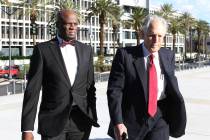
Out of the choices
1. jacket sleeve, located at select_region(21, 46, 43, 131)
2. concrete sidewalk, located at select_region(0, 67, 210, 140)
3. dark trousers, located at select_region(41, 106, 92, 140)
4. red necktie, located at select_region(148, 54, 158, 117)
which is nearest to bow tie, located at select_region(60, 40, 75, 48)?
jacket sleeve, located at select_region(21, 46, 43, 131)

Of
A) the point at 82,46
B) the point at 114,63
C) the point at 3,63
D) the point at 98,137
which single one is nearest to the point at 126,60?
the point at 114,63

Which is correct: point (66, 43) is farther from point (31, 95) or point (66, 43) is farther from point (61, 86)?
point (31, 95)

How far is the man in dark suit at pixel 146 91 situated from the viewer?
4609 mm

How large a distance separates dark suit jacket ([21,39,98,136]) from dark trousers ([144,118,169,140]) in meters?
0.57

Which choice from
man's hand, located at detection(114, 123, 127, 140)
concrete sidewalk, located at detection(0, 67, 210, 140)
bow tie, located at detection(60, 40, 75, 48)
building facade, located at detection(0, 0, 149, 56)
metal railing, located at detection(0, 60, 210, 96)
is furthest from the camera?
building facade, located at detection(0, 0, 149, 56)

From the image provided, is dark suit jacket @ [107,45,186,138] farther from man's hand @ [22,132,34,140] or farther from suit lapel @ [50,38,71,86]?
man's hand @ [22,132,34,140]

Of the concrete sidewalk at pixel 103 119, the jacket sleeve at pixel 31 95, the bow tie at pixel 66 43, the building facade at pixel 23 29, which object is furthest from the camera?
the building facade at pixel 23 29

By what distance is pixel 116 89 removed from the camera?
15.3 feet

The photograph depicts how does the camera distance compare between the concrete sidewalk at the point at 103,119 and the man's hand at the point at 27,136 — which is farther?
the concrete sidewalk at the point at 103,119

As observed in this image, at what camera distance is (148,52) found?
4762 mm

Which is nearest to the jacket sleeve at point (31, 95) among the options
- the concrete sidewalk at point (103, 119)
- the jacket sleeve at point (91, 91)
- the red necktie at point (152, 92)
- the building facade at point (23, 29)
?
the jacket sleeve at point (91, 91)

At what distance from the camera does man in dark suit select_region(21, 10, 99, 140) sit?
4.65 meters

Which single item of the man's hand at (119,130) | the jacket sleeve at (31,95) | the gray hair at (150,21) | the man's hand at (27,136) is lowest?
the man's hand at (27,136)

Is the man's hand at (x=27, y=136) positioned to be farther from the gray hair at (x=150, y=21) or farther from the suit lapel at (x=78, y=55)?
the gray hair at (x=150, y=21)
